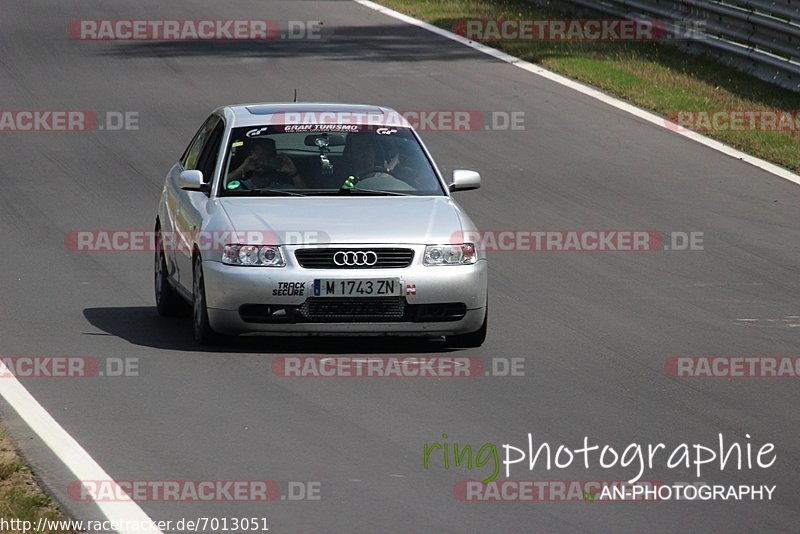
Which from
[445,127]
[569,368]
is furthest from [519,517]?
[445,127]

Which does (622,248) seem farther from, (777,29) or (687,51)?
(687,51)

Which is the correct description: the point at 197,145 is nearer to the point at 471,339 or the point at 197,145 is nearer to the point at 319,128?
the point at 319,128

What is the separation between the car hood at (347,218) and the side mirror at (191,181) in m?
0.26

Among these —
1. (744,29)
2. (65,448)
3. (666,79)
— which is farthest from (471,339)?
(744,29)

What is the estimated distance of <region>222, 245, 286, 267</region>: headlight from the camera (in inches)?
417

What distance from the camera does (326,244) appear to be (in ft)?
34.6

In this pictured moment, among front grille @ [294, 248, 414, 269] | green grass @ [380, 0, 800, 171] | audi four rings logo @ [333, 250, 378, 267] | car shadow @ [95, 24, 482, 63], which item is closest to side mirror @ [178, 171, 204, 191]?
front grille @ [294, 248, 414, 269]

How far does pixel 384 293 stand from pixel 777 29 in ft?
39.1

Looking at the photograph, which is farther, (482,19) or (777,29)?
(482,19)

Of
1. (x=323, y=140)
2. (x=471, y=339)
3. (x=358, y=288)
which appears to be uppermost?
(x=323, y=140)

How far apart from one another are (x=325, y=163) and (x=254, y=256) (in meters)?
1.40

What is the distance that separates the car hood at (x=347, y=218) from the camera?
10.6 m

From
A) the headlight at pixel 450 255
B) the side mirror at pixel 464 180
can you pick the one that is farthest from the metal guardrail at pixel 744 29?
the headlight at pixel 450 255

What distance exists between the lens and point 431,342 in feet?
37.3
